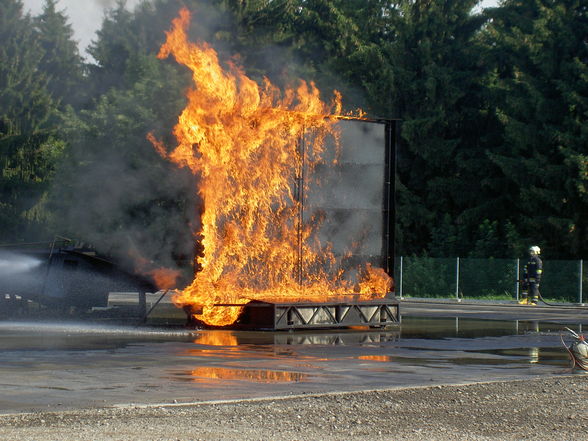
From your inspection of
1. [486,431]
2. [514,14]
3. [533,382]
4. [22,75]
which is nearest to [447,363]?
[533,382]

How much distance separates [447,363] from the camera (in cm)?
1802

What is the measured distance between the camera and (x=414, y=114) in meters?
60.8

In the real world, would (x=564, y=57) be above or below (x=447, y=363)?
above

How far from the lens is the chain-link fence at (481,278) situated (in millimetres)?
46750

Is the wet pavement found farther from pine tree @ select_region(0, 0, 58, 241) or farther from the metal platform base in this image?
pine tree @ select_region(0, 0, 58, 241)

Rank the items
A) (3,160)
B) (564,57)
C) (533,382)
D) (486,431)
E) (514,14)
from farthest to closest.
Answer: (3,160)
(514,14)
(564,57)
(533,382)
(486,431)

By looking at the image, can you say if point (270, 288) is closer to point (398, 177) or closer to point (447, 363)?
point (447, 363)

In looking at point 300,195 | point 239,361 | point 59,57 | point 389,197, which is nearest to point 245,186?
point 300,195

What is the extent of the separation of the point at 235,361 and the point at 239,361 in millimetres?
69

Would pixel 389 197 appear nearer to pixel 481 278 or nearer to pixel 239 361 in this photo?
pixel 239 361

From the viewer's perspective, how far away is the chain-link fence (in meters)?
46.8

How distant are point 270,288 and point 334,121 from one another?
4.23 metres

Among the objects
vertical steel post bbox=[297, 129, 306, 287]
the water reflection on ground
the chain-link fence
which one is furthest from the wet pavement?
the chain-link fence

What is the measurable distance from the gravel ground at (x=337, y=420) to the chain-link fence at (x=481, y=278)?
33450mm
